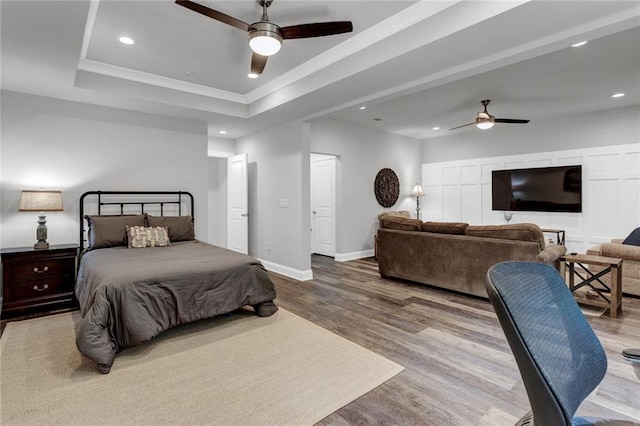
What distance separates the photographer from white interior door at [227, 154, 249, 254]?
6.16 m

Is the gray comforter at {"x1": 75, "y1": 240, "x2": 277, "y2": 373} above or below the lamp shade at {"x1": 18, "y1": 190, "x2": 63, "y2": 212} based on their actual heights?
below

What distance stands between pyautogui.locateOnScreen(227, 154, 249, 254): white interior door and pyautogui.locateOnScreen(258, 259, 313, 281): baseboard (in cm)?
72

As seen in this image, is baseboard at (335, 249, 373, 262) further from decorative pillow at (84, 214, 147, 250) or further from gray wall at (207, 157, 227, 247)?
decorative pillow at (84, 214, 147, 250)

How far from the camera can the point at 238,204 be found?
6.40 metres

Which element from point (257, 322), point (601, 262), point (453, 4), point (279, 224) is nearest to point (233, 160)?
point (279, 224)

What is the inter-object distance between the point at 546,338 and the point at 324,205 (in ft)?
21.1

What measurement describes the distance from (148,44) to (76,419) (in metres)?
3.28

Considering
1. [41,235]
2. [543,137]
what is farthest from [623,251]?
[41,235]

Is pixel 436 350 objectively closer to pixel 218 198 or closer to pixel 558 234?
pixel 558 234

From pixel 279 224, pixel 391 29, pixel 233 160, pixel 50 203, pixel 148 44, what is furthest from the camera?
pixel 233 160

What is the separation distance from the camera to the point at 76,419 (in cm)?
187

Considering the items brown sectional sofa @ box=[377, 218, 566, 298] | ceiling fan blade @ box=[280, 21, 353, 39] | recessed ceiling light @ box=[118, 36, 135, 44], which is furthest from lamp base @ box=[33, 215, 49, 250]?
brown sectional sofa @ box=[377, 218, 566, 298]

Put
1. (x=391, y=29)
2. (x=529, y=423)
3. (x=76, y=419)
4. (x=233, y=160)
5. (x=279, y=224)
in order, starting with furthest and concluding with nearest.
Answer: (x=233, y=160) → (x=279, y=224) → (x=391, y=29) → (x=76, y=419) → (x=529, y=423)

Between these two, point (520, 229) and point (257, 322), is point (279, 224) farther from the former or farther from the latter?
point (520, 229)
